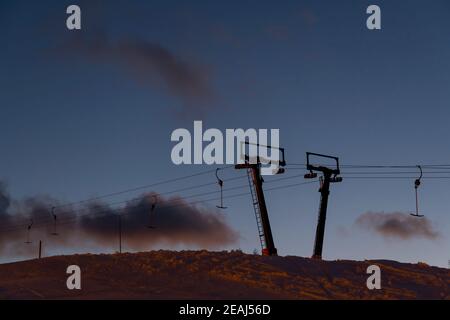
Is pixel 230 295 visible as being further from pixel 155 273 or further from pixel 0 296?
pixel 0 296

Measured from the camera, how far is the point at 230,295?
1517 inches

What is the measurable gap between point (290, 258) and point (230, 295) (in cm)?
1117

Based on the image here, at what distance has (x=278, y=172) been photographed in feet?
170

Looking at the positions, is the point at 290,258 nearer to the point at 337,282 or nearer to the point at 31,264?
the point at 337,282

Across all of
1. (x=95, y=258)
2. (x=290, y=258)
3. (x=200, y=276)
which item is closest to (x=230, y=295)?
(x=200, y=276)

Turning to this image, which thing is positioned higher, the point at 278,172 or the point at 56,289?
the point at 278,172
